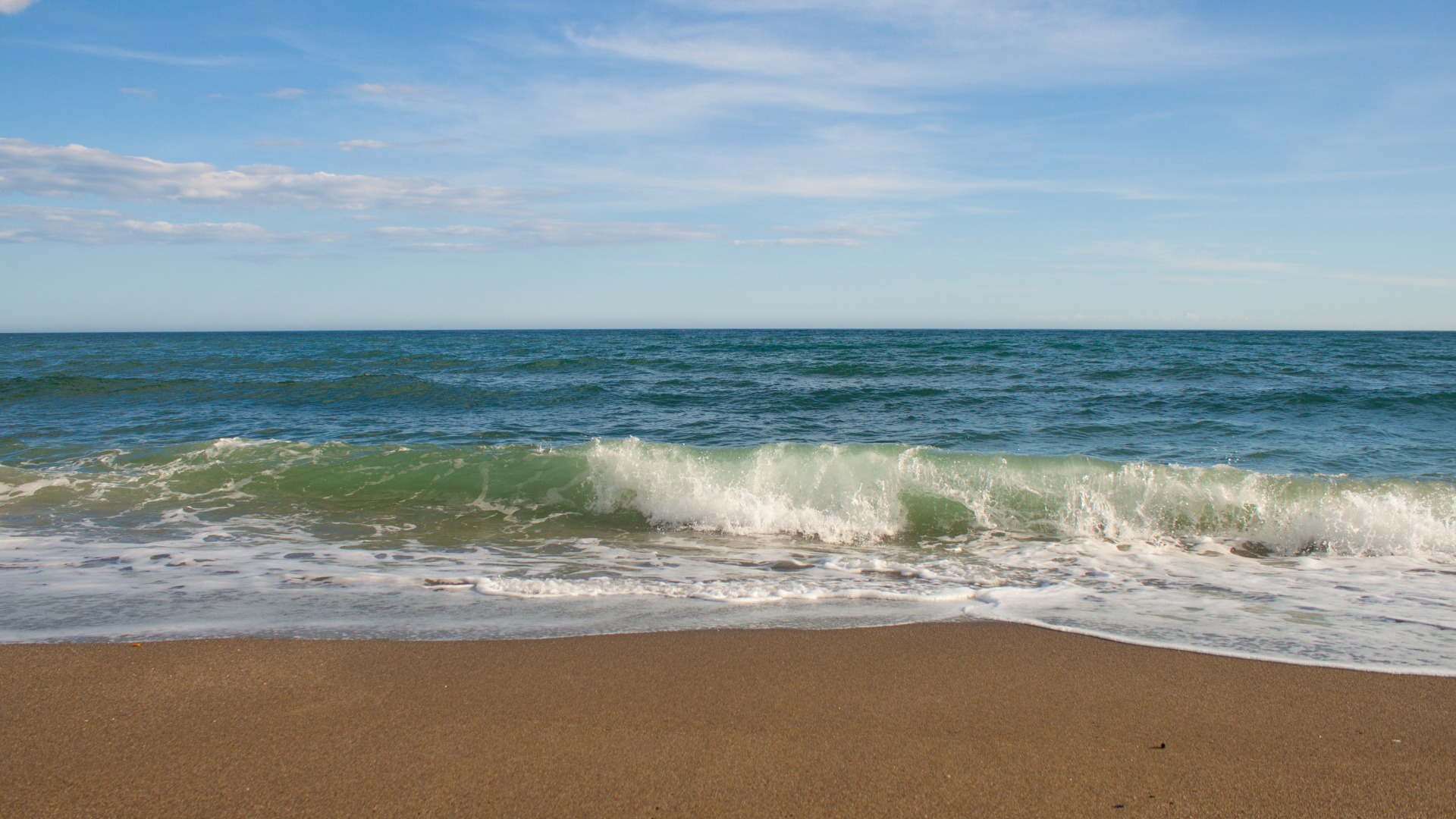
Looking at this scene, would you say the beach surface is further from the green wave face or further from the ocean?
the green wave face

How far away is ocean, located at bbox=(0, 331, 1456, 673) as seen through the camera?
434 cm

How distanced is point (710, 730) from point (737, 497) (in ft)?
15.3

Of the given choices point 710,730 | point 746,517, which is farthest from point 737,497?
point 710,730

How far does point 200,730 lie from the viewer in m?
2.90

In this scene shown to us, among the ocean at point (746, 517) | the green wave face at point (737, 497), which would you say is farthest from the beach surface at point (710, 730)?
the green wave face at point (737, 497)

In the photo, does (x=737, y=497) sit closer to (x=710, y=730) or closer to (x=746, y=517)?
(x=746, y=517)

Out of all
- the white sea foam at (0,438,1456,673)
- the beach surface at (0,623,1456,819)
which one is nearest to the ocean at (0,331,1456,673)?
the white sea foam at (0,438,1456,673)

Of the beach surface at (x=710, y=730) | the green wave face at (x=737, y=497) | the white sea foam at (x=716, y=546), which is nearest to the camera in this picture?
the beach surface at (x=710, y=730)

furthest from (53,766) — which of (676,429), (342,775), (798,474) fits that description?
(676,429)

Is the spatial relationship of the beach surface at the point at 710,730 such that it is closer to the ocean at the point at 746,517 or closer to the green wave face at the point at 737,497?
the ocean at the point at 746,517

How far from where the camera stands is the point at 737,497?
7559mm

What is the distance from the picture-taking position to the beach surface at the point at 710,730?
245cm

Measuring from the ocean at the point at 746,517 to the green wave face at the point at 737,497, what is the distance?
43 mm

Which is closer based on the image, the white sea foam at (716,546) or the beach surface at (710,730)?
the beach surface at (710,730)
